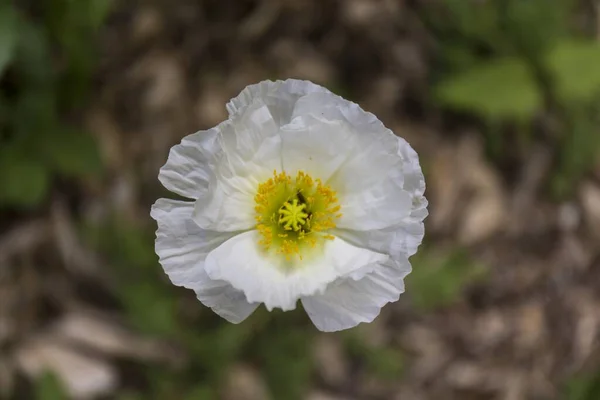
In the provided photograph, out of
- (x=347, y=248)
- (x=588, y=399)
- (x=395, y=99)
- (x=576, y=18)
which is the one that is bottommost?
(x=347, y=248)

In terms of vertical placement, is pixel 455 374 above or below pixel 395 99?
below

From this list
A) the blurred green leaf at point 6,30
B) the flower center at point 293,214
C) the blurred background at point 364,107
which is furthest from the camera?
the blurred background at point 364,107

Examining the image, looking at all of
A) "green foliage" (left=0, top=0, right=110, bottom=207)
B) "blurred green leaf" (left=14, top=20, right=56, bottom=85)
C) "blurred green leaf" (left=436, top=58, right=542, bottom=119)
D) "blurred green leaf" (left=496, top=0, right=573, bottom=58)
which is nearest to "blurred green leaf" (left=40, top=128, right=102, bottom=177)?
"green foliage" (left=0, top=0, right=110, bottom=207)

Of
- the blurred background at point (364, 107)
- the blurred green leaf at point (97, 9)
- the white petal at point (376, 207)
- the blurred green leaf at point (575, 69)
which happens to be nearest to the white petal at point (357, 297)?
the white petal at point (376, 207)

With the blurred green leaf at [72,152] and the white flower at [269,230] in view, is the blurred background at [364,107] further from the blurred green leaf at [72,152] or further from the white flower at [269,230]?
the white flower at [269,230]

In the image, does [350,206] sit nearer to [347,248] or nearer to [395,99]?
[347,248]

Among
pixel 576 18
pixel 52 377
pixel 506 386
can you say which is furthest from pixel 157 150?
pixel 576 18

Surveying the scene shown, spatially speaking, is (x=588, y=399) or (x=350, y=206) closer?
(x=350, y=206)
